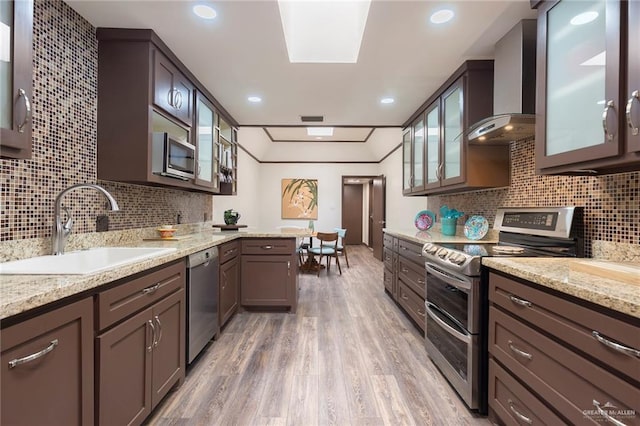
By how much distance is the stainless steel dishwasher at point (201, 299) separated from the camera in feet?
6.46

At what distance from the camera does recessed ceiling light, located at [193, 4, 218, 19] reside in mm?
1758

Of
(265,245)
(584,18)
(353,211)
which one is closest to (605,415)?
(584,18)

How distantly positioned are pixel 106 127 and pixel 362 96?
2343 mm

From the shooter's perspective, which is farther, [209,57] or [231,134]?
[231,134]

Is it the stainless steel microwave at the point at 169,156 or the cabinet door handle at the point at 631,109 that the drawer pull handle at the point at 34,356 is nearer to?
the stainless steel microwave at the point at 169,156

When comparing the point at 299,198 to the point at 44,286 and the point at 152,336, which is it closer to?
the point at 152,336

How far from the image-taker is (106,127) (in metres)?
1.99

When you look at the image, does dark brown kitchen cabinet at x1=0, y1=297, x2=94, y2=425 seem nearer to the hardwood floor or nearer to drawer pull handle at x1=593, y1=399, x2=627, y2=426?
the hardwood floor

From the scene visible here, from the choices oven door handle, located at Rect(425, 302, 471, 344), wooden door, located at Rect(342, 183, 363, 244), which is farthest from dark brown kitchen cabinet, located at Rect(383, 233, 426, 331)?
wooden door, located at Rect(342, 183, 363, 244)

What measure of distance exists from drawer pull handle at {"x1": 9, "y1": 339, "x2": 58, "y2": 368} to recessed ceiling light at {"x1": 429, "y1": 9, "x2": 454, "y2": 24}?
2.48m

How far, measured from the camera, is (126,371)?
1.28m

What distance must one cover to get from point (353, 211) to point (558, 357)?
8.52 m

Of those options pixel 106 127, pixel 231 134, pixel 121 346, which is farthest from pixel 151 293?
pixel 231 134

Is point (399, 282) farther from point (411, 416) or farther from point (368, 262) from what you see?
point (368, 262)
